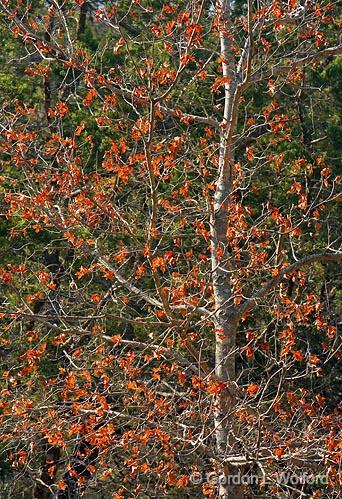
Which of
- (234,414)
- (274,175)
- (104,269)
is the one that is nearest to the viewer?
(234,414)

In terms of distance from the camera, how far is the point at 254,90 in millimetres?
13156

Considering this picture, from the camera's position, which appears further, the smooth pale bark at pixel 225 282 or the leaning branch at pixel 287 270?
the leaning branch at pixel 287 270

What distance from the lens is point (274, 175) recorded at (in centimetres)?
1228

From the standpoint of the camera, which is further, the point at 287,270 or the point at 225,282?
the point at 225,282

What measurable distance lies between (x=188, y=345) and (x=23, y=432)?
1570mm

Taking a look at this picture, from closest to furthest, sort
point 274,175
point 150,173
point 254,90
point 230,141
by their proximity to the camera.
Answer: point 150,173, point 230,141, point 274,175, point 254,90

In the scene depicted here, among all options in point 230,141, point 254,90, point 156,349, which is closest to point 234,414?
point 156,349

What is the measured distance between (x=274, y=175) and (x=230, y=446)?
5.58 metres

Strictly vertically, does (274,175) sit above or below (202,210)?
below

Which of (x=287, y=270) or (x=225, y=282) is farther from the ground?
(x=287, y=270)

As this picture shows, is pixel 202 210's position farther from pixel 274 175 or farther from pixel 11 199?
pixel 274 175

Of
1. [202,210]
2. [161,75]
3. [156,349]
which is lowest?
[156,349]

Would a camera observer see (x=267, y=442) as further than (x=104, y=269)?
No

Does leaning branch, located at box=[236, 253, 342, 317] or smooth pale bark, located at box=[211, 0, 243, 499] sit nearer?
smooth pale bark, located at box=[211, 0, 243, 499]
